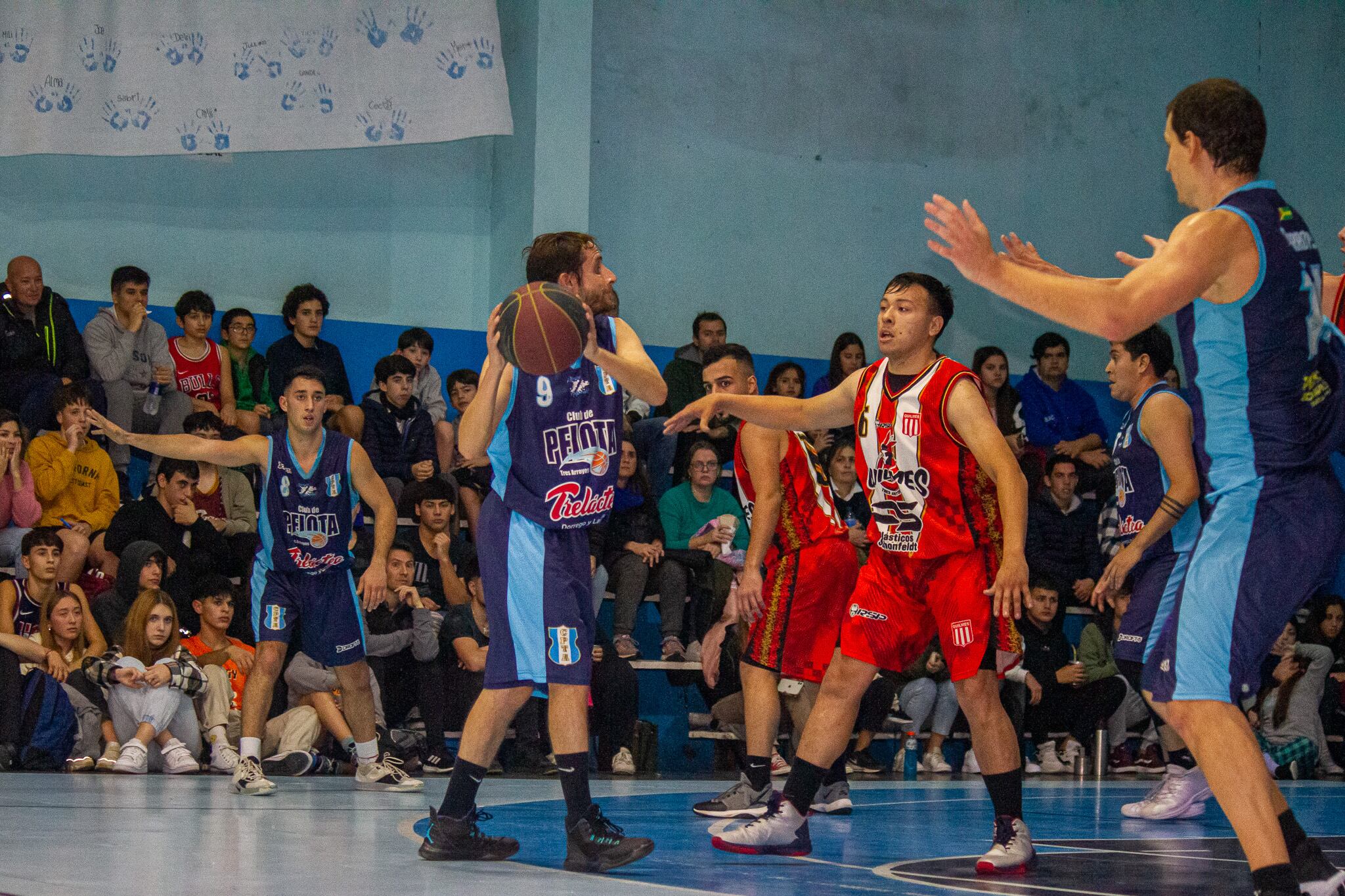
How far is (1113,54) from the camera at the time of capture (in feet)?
46.3

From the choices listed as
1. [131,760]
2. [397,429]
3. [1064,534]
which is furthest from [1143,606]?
[397,429]

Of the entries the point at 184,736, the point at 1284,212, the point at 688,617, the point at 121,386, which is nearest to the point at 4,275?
the point at 121,386

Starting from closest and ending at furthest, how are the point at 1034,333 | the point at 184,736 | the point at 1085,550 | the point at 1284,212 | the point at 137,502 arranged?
1. the point at 1284,212
2. the point at 184,736
3. the point at 137,502
4. the point at 1085,550
5. the point at 1034,333

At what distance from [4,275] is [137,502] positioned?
283 cm

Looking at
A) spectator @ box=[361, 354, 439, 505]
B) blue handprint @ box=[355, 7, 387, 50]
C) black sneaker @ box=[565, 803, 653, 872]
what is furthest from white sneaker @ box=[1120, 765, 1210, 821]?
blue handprint @ box=[355, 7, 387, 50]

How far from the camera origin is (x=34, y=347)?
31.2 ft

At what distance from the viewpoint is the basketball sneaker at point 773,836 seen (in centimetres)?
469

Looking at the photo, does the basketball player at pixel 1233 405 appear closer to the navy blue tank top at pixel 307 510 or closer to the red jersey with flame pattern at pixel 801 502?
the red jersey with flame pattern at pixel 801 502

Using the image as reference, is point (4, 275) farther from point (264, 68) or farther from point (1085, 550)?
point (1085, 550)

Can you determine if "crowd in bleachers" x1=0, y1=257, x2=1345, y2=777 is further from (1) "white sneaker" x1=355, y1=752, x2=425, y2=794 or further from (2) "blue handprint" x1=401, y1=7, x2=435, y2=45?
(2) "blue handprint" x1=401, y1=7, x2=435, y2=45

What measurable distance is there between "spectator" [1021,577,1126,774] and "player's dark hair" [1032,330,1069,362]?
113 inches

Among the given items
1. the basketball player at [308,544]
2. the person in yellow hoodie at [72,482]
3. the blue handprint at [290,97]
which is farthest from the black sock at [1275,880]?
the blue handprint at [290,97]

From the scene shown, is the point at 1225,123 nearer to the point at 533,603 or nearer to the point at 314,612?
the point at 533,603

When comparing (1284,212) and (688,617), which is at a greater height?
(1284,212)
